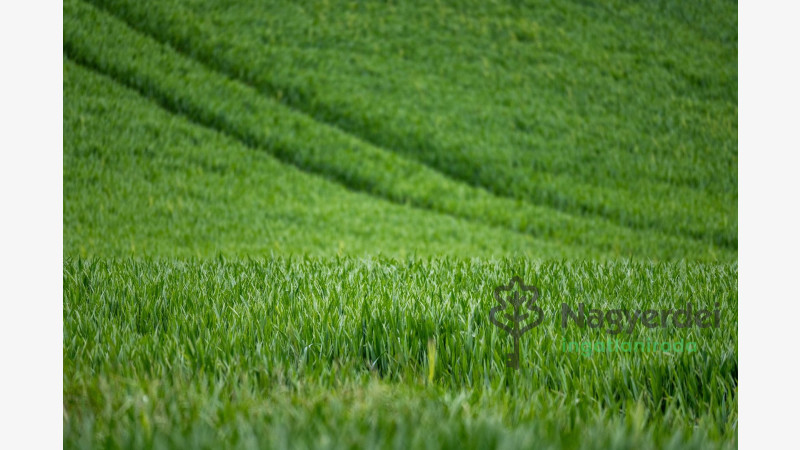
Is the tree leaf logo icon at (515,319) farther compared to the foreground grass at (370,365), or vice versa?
the tree leaf logo icon at (515,319)

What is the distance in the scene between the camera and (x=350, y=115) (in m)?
14.5

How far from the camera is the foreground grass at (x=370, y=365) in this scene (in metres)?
1.40

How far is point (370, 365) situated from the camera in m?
2.30

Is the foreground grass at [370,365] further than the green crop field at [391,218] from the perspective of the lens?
No

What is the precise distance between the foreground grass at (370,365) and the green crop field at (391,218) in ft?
0.05

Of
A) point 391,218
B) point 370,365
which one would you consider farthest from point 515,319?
point 391,218

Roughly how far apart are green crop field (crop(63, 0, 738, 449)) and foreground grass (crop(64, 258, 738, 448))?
0.02 meters

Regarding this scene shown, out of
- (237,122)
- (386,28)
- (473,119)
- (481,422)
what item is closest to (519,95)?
(473,119)

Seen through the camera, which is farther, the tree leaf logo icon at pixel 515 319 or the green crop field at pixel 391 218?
the tree leaf logo icon at pixel 515 319

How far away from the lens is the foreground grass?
1397 millimetres

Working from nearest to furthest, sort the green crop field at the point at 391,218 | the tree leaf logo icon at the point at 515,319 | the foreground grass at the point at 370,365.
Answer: the foreground grass at the point at 370,365 → the green crop field at the point at 391,218 → the tree leaf logo icon at the point at 515,319

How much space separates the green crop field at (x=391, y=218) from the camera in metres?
1.70

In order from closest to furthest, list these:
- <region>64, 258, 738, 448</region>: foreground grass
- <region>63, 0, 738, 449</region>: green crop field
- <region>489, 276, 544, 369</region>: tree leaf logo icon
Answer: <region>64, 258, 738, 448</region>: foreground grass
<region>63, 0, 738, 449</region>: green crop field
<region>489, 276, 544, 369</region>: tree leaf logo icon

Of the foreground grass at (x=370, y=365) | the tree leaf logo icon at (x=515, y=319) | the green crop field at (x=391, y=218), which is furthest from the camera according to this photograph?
the tree leaf logo icon at (x=515, y=319)
